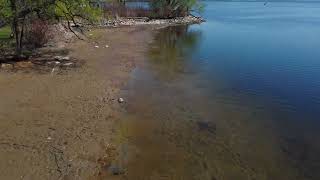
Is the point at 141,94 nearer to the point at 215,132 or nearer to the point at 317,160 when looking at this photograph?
the point at 215,132

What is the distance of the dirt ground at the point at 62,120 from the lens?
1191cm

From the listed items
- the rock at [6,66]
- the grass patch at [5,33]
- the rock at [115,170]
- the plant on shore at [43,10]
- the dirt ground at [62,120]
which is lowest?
the rock at [115,170]

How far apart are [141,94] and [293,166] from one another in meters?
9.14

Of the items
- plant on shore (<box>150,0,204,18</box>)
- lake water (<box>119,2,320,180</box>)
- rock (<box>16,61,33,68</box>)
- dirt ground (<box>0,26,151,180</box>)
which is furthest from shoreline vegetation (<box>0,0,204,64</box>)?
plant on shore (<box>150,0,204,18</box>)

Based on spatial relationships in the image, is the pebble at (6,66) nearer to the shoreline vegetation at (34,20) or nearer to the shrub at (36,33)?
the shoreline vegetation at (34,20)

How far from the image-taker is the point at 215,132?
608 inches

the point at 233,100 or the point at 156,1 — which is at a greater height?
the point at 156,1

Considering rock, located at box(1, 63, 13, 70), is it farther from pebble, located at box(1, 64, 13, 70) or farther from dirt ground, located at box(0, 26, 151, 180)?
dirt ground, located at box(0, 26, 151, 180)

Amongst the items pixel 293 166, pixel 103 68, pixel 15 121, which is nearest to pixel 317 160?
pixel 293 166

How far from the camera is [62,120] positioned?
15.6 metres

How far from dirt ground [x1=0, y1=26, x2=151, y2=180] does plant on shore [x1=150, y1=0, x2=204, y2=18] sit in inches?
1542

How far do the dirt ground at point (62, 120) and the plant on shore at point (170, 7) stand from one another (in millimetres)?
39154

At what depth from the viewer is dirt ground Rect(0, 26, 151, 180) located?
11.9 metres

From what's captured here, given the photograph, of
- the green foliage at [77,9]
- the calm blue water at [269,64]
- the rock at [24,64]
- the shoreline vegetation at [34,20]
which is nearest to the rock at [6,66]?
the rock at [24,64]
